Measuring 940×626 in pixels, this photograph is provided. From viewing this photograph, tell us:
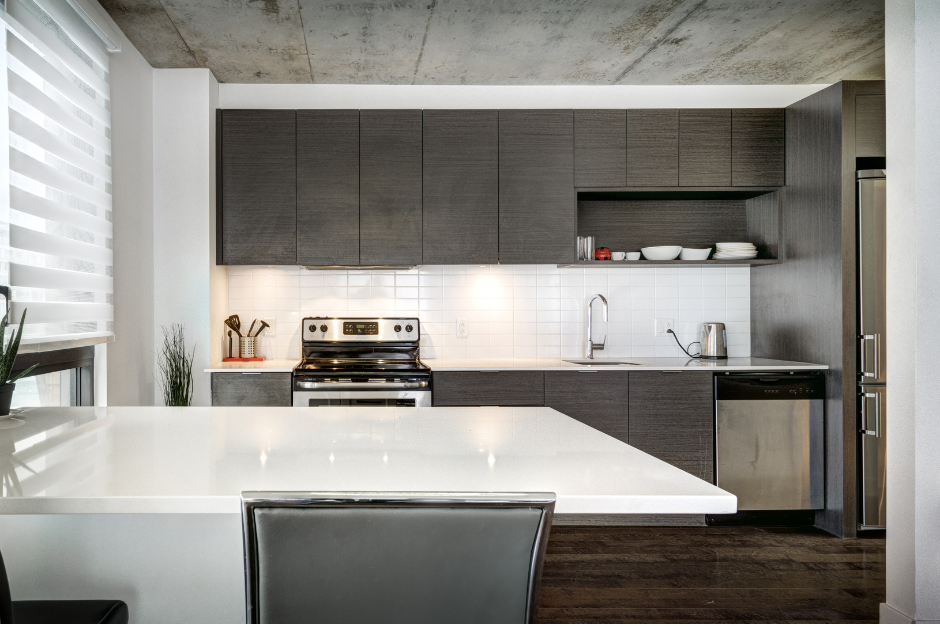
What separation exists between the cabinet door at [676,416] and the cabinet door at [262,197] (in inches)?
87.7

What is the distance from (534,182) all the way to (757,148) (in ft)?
4.58

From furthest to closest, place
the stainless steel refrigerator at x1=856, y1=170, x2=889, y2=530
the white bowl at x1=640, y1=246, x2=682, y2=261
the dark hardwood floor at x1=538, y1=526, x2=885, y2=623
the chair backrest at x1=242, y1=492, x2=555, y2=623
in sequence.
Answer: the white bowl at x1=640, y1=246, x2=682, y2=261 → the stainless steel refrigerator at x1=856, y1=170, x2=889, y2=530 → the dark hardwood floor at x1=538, y1=526, x2=885, y2=623 → the chair backrest at x1=242, y1=492, x2=555, y2=623

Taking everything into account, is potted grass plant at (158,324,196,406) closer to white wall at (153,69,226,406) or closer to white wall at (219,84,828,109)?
white wall at (153,69,226,406)

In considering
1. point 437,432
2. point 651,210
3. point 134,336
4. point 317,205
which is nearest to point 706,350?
point 651,210

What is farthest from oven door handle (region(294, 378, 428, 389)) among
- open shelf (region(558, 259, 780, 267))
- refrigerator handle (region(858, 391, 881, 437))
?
refrigerator handle (region(858, 391, 881, 437))

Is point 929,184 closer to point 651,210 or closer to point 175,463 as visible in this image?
point 651,210

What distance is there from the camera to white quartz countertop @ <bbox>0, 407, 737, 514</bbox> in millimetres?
993

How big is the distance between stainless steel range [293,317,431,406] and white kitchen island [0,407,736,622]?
67.3 inches

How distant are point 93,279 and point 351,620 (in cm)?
259

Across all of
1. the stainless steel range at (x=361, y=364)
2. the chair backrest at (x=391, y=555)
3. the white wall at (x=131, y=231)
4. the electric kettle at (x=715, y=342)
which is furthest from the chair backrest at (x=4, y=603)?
the electric kettle at (x=715, y=342)

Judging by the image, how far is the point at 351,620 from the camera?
0.84 meters

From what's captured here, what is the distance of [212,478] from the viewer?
1.10 meters

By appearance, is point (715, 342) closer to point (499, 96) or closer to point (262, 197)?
Answer: point (499, 96)

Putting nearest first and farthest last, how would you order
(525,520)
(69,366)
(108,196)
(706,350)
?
(525,520) → (69,366) → (108,196) → (706,350)
